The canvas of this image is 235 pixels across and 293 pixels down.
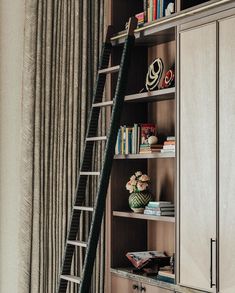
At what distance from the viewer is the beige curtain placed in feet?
15.6

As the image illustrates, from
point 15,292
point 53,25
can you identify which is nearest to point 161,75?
point 53,25

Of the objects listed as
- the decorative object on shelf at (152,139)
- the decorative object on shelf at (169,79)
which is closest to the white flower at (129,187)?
the decorative object on shelf at (152,139)

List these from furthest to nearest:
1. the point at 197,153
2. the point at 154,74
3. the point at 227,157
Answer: the point at 154,74 → the point at 197,153 → the point at 227,157

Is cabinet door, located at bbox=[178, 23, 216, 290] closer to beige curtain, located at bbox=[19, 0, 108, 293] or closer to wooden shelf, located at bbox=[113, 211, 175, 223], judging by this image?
wooden shelf, located at bbox=[113, 211, 175, 223]

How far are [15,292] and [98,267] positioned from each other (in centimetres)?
69

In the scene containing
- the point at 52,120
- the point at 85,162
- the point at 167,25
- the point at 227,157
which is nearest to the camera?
the point at 227,157

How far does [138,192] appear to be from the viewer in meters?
4.33

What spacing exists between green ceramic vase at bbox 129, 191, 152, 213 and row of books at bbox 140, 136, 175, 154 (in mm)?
264

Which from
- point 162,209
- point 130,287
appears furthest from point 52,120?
point 130,287

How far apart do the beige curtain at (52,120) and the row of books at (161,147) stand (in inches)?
21.7

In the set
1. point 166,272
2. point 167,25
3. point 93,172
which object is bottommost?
point 166,272

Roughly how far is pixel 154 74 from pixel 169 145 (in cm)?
48

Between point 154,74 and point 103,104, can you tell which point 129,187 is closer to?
point 103,104

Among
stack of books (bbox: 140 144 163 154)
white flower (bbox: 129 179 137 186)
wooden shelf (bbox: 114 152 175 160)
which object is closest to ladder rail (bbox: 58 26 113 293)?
wooden shelf (bbox: 114 152 175 160)
